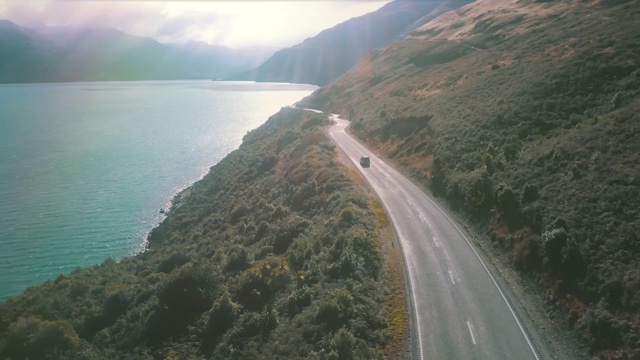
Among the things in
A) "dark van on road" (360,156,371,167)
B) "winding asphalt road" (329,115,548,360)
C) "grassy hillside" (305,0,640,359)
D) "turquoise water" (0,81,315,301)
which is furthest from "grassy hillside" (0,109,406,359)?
"turquoise water" (0,81,315,301)

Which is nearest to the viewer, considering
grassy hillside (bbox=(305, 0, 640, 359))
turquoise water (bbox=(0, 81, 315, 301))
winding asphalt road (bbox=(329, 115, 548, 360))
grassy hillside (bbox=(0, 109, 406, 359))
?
winding asphalt road (bbox=(329, 115, 548, 360))

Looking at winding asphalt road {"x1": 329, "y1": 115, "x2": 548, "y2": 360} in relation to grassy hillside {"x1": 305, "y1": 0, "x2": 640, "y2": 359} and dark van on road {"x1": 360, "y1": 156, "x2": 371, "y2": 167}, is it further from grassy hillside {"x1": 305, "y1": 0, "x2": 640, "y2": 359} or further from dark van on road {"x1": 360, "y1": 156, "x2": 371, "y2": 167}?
dark van on road {"x1": 360, "y1": 156, "x2": 371, "y2": 167}

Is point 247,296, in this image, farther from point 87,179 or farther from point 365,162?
point 87,179

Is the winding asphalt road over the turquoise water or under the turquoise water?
under

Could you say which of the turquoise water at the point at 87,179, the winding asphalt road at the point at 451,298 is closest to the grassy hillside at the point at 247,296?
the winding asphalt road at the point at 451,298

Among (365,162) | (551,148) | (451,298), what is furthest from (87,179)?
(551,148)

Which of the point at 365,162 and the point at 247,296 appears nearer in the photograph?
the point at 247,296

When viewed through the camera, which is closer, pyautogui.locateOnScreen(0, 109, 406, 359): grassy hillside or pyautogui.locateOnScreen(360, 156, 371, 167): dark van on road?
pyautogui.locateOnScreen(0, 109, 406, 359): grassy hillside
